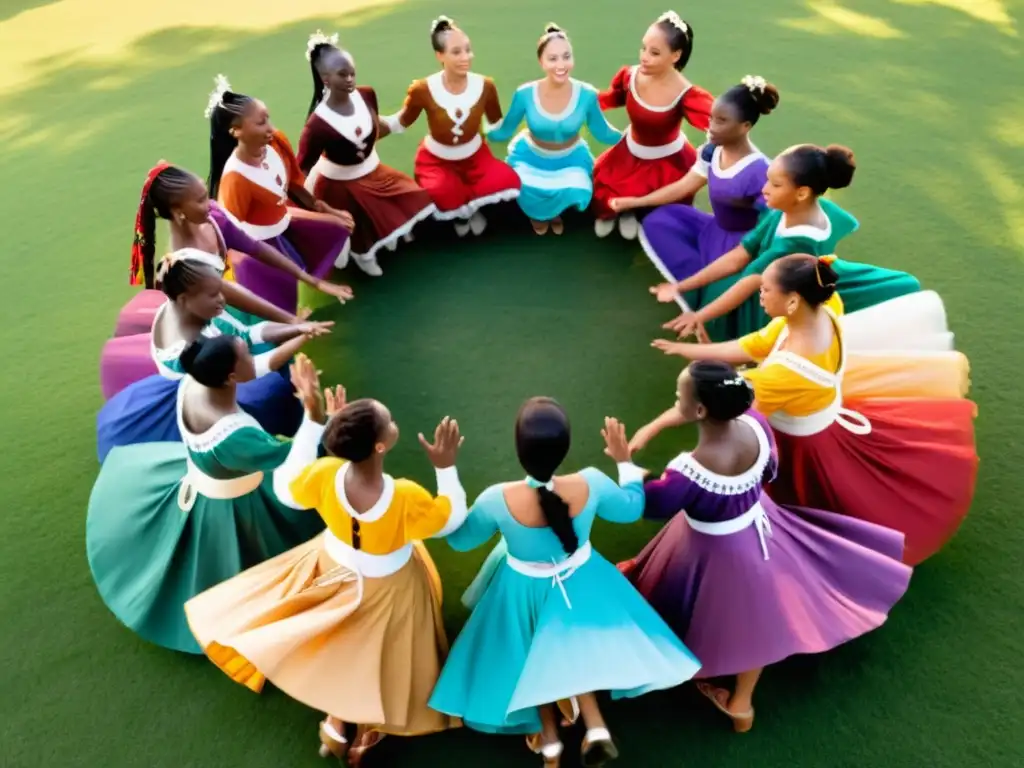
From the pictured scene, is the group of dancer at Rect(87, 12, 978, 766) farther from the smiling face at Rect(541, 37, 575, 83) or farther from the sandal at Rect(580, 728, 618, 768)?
the smiling face at Rect(541, 37, 575, 83)

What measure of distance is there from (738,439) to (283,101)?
4.41m

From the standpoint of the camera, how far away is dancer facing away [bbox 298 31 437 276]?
3.87 meters

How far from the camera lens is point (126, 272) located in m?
4.44

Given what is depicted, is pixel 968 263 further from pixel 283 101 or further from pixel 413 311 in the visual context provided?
pixel 283 101

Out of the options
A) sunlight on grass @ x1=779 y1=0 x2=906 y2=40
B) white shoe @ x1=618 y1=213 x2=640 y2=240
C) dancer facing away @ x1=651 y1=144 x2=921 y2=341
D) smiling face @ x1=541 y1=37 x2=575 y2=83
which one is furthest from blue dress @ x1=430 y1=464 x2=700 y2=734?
sunlight on grass @ x1=779 y1=0 x2=906 y2=40

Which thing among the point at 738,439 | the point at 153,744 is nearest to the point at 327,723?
the point at 153,744

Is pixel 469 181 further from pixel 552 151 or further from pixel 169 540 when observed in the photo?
pixel 169 540

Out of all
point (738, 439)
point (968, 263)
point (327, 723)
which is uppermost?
point (738, 439)

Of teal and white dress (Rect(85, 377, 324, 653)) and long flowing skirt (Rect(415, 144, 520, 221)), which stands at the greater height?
long flowing skirt (Rect(415, 144, 520, 221))

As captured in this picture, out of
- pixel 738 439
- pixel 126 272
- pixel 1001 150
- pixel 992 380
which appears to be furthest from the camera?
pixel 1001 150

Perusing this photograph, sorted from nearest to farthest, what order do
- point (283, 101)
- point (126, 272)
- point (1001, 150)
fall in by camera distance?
point (126, 272)
point (1001, 150)
point (283, 101)

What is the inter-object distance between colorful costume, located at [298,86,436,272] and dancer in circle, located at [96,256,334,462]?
1.02m

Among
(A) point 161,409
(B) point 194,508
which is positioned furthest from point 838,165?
(A) point 161,409

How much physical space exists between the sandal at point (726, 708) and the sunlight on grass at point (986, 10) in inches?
215
